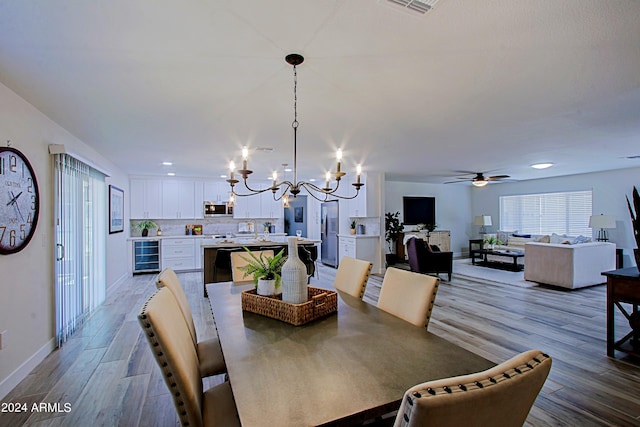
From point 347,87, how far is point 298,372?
6.68ft

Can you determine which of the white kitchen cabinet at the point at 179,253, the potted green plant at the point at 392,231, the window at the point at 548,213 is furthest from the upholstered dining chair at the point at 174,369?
the window at the point at 548,213

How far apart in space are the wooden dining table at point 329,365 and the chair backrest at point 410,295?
0.16 metres

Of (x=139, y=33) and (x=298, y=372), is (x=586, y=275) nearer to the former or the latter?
(x=298, y=372)

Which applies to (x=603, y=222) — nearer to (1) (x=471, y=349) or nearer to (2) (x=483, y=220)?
(2) (x=483, y=220)

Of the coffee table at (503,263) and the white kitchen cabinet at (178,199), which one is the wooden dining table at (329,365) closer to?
the white kitchen cabinet at (178,199)

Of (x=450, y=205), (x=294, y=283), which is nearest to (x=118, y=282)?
(x=294, y=283)

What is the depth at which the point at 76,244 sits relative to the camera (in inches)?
143

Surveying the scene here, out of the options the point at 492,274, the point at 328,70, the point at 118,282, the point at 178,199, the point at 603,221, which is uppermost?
the point at 328,70

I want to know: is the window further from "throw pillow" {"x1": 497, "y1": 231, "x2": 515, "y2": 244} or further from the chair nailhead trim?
the chair nailhead trim

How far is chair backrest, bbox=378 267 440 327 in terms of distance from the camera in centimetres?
179

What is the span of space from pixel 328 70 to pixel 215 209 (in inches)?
254

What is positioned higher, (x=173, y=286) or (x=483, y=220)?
(x=483, y=220)

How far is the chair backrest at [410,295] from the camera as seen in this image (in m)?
1.79

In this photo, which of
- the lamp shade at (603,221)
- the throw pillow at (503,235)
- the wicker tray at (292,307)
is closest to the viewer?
the wicker tray at (292,307)
